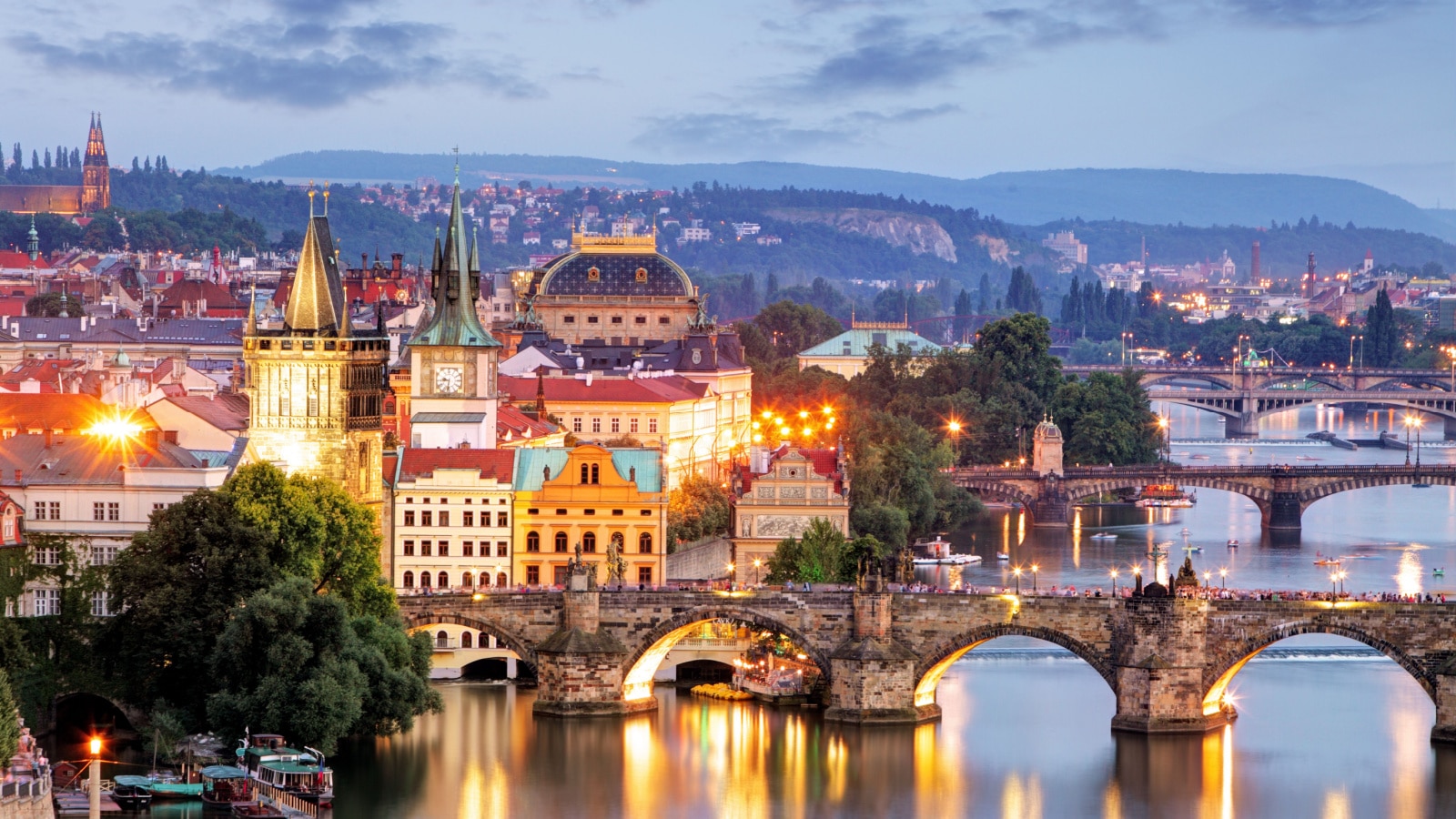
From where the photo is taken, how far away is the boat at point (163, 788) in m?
69.4

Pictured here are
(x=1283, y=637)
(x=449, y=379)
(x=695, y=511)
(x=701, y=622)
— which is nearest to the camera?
(x=1283, y=637)

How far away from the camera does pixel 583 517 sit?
3711 inches

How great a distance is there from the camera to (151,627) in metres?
75.3

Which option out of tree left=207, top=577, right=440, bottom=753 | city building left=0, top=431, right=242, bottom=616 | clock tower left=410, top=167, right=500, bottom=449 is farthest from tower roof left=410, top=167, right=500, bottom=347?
tree left=207, top=577, right=440, bottom=753

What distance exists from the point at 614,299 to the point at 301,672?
270ft

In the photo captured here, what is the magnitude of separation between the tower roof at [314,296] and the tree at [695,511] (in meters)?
15.5

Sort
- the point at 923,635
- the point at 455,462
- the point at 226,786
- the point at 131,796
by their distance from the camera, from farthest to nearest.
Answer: the point at 455,462
the point at 923,635
the point at 226,786
the point at 131,796

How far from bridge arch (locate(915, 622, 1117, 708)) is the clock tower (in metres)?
21.9

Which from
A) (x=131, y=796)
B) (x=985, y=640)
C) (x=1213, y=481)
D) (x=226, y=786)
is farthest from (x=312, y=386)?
(x=1213, y=481)

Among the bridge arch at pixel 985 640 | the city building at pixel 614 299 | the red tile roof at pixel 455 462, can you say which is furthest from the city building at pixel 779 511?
the city building at pixel 614 299

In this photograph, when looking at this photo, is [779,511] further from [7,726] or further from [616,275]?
[616,275]

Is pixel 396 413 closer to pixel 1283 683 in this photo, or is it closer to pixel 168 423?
pixel 168 423

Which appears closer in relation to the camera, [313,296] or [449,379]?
[313,296]

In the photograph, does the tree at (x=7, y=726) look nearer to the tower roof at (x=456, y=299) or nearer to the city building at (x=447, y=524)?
the city building at (x=447, y=524)
